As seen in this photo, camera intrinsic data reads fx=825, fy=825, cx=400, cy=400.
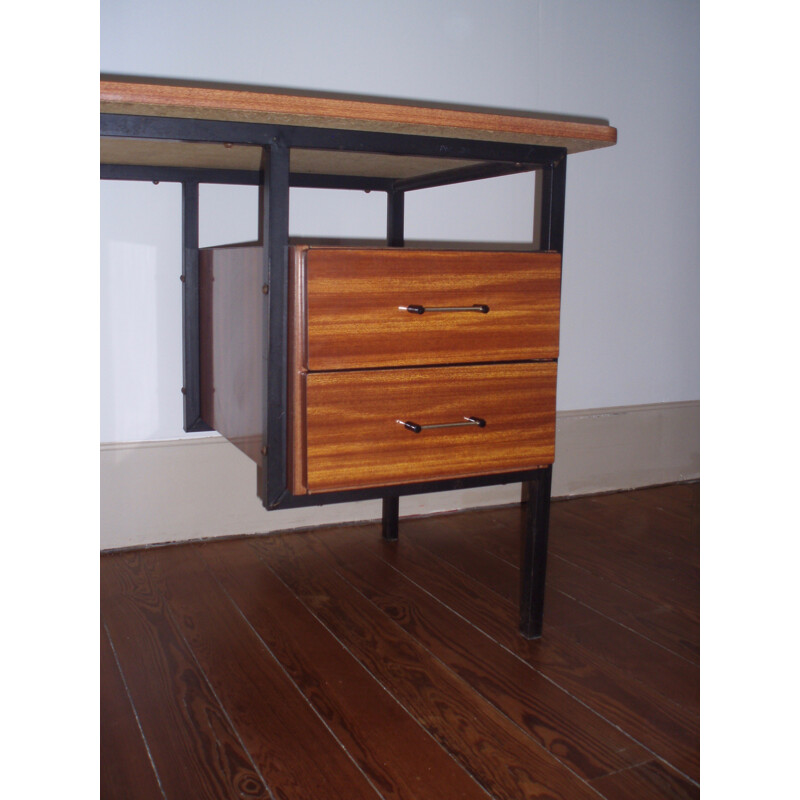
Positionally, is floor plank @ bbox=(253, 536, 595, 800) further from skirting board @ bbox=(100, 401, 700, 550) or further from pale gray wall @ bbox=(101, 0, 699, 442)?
pale gray wall @ bbox=(101, 0, 699, 442)

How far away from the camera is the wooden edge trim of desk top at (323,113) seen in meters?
0.93

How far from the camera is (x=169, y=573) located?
1.53 m

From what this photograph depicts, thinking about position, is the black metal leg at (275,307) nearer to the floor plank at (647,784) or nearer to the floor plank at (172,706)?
the floor plank at (172,706)

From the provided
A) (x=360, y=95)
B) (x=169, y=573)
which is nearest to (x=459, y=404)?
(x=169, y=573)

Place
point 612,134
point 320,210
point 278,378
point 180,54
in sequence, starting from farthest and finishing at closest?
point 320,210 → point 180,54 → point 612,134 → point 278,378

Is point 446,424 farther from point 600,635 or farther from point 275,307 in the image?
point 600,635

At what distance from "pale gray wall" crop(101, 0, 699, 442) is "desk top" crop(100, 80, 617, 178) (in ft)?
1.05

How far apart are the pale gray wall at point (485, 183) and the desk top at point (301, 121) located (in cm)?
32

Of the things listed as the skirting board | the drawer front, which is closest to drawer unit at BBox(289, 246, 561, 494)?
the drawer front
